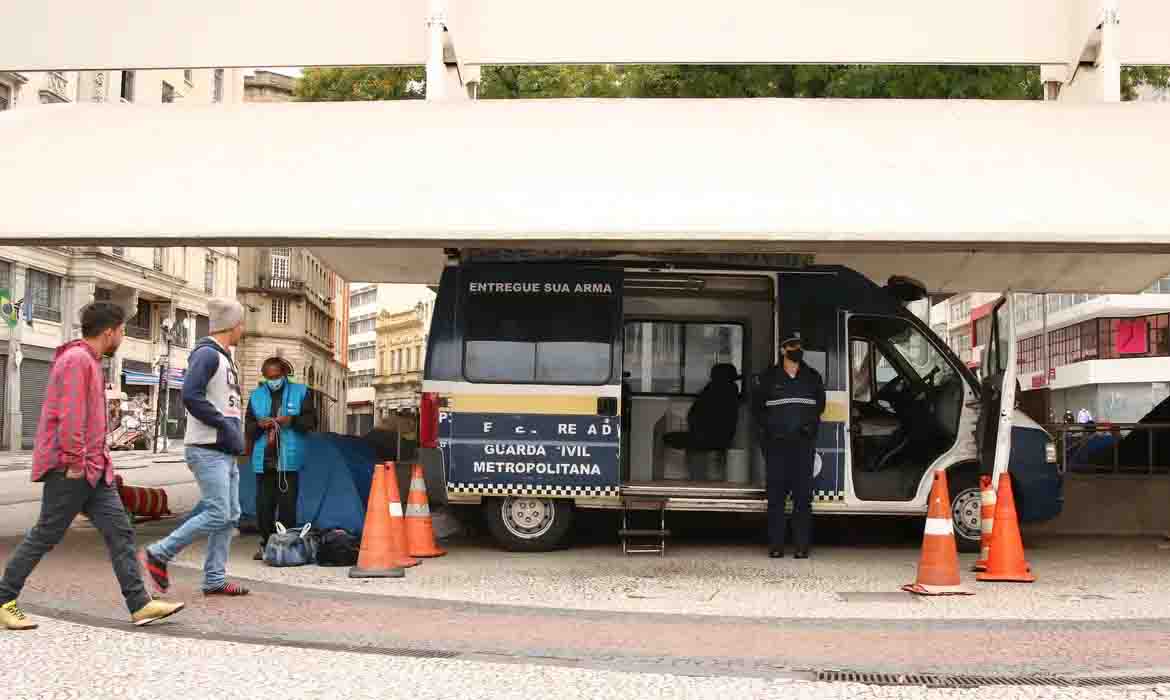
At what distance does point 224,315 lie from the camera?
7.96 m

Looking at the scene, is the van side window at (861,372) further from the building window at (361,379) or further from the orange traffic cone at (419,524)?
the building window at (361,379)

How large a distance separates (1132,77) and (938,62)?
870 cm

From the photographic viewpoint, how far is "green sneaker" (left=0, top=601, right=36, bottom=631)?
6.79 metres

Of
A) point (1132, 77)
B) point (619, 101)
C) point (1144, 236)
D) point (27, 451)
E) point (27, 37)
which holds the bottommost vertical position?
point (27, 451)

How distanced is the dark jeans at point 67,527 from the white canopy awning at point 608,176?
3.79m

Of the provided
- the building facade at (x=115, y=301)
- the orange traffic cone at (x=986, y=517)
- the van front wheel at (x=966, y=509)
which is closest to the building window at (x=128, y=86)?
the building facade at (x=115, y=301)

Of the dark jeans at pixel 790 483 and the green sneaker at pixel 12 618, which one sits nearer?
the green sneaker at pixel 12 618

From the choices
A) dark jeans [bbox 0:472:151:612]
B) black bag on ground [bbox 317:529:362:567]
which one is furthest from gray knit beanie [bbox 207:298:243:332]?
black bag on ground [bbox 317:529:362:567]

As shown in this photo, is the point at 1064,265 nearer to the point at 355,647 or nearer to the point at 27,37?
the point at 355,647

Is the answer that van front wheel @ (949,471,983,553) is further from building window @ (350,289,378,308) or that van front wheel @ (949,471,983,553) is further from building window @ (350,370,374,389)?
building window @ (350,289,378,308)

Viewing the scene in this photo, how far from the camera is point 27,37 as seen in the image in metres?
14.5

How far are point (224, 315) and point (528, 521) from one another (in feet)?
13.5

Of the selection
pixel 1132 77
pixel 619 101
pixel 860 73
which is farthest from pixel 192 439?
pixel 1132 77

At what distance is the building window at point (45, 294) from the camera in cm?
4484
